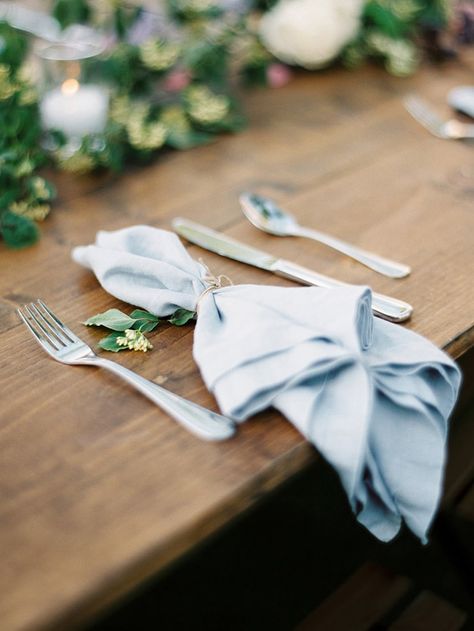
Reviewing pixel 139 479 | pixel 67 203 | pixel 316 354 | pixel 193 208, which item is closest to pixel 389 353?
pixel 316 354

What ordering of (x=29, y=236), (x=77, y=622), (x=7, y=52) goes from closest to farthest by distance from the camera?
(x=77, y=622), (x=29, y=236), (x=7, y=52)

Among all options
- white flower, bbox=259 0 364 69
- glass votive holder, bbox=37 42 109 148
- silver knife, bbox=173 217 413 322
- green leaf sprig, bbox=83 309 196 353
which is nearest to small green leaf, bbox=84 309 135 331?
green leaf sprig, bbox=83 309 196 353

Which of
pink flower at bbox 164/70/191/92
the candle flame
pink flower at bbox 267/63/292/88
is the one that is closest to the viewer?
the candle flame

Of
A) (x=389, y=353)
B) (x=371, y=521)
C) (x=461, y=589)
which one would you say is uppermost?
(x=389, y=353)

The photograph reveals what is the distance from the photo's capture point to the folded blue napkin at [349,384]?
0.60m

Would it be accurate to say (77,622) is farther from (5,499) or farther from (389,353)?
(389,353)

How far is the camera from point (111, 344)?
0.72 metres

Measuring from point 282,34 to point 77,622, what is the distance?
112 centimetres

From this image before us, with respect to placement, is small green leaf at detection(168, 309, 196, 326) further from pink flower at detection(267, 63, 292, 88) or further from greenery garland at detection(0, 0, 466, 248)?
pink flower at detection(267, 63, 292, 88)

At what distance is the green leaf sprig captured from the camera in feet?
2.35

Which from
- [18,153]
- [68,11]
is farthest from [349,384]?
[68,11]

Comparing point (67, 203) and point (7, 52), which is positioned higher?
point (7, 52)

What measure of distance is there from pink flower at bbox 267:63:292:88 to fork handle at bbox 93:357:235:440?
878mm

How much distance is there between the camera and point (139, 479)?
57 centimetres
